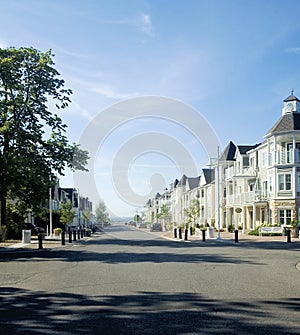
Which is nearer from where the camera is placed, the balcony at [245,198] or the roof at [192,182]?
the balcony at [245,198]

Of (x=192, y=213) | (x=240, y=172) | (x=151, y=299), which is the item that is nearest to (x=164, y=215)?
(x=192, y=213)

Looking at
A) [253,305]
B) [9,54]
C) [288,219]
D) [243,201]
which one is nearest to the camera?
[253,305]

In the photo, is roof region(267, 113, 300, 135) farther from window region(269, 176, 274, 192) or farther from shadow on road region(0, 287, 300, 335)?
shadow on road region(0, 287, 300, 335)

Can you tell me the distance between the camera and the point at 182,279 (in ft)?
42.9

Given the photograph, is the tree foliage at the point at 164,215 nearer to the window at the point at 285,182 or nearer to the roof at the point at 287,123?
the window at the point at 285,182

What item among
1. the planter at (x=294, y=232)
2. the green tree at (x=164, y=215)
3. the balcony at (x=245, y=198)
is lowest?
the planter at (x=294, y=232)

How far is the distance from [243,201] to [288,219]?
28.5ft

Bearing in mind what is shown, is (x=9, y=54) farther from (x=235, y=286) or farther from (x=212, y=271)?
(x=235, y=286)

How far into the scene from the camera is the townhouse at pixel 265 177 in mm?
43688

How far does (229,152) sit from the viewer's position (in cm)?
6100

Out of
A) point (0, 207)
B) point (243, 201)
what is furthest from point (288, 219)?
point (0, 207)

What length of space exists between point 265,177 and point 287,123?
6.95 metres

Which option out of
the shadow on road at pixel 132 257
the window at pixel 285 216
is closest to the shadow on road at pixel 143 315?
the shadow on road at pixel 132 257

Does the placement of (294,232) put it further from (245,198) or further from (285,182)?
(245,198)
